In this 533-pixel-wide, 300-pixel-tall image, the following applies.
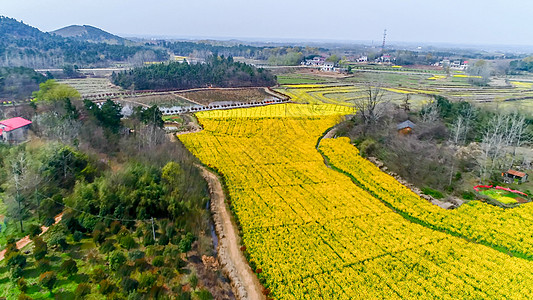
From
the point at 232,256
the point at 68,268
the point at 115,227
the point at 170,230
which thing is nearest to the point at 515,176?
the point at 232,256

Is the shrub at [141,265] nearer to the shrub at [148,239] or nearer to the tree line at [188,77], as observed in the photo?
the shrub at [148,239]

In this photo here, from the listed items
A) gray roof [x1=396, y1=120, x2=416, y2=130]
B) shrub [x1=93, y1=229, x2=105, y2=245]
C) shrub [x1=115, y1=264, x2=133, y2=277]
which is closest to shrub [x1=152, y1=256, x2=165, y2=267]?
shrub [x1=115, y1=264, x2=133, y2=277]

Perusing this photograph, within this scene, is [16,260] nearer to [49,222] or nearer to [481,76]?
[49,222]

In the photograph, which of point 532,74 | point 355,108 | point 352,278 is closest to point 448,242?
point 352,278

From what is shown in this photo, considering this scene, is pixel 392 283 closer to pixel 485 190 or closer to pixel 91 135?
pixel 485 190

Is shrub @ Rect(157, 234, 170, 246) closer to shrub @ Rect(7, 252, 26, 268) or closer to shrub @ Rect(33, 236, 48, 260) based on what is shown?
shrub @ Rect(33, 236, 48, 260)
